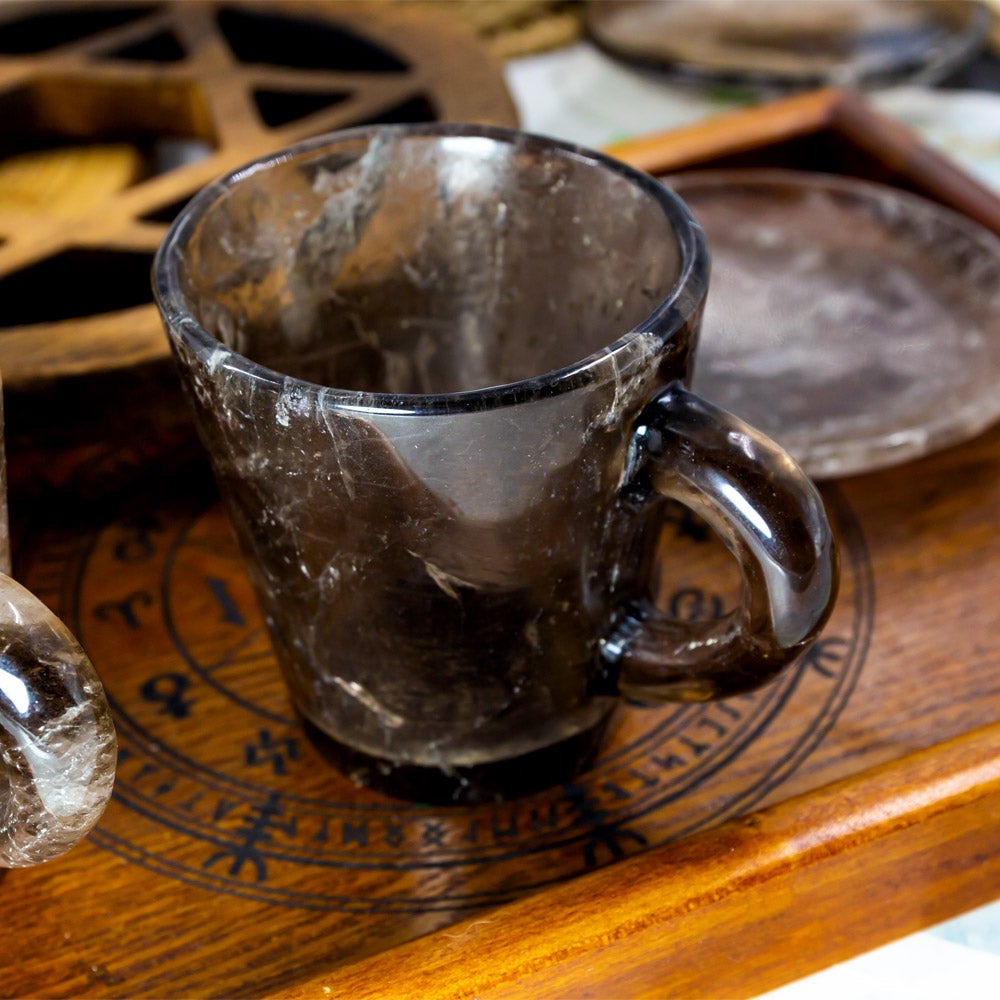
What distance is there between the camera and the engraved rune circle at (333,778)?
1.08ft

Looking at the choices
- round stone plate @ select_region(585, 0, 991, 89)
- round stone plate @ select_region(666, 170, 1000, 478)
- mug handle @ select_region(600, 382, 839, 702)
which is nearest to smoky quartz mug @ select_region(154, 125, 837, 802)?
mug handle @ select_region(600, 382, 839, 702)

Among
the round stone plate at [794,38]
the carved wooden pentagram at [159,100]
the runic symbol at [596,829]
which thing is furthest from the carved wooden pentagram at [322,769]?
the round stone plate at [794,38]

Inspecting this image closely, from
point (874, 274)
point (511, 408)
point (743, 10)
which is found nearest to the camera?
point (511, 408)

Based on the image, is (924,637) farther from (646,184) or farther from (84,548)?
(84,548)

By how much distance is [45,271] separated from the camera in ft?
1.53

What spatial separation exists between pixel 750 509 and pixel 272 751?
0.17 meters

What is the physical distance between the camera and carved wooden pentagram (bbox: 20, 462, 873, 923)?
13.0 inches

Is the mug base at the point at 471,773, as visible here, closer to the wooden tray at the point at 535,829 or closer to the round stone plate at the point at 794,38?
the wooden tray at the point at 535,829

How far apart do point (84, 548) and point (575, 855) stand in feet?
0.71

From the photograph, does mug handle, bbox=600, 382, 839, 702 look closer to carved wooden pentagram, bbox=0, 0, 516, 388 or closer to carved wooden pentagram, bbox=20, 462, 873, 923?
carved wooden pentagram, bbox=20, 462, 873, 923

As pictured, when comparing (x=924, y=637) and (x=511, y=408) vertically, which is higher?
(x=511, y=408)

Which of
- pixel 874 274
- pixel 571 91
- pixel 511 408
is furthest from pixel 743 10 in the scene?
pixel 511 408

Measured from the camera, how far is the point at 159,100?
1.90 feet

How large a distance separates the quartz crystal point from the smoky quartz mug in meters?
0.06
